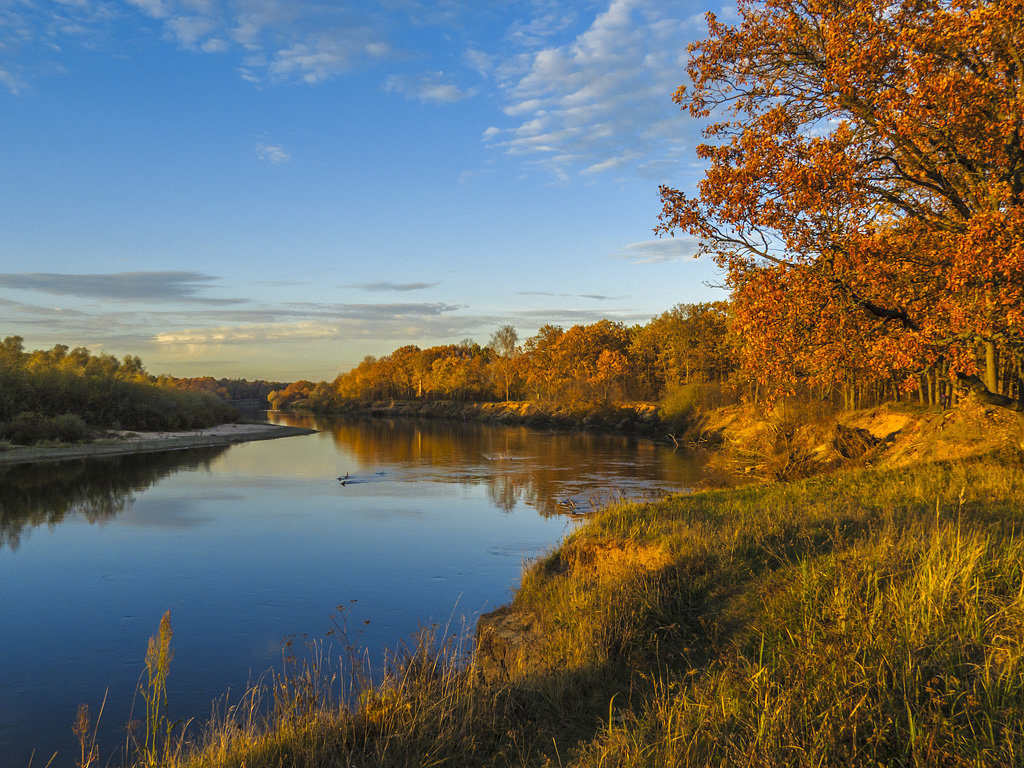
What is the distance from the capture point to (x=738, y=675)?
192 inches

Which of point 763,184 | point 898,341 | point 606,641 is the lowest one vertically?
point 606,641

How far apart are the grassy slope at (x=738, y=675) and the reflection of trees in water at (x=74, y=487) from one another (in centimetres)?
1488

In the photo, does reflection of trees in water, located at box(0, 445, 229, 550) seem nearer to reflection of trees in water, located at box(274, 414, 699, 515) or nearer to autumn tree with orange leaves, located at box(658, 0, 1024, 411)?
reflection of trees in water, located at box(274, 414, 699, 515)

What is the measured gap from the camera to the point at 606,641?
250 inches

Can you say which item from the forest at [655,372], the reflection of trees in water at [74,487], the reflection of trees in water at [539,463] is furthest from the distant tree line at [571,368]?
the reflection of trees in water at [74,487]

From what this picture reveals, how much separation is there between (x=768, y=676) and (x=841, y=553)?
293cm

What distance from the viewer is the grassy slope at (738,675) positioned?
3.74m

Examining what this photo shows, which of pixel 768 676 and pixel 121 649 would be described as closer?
pixel 768 676

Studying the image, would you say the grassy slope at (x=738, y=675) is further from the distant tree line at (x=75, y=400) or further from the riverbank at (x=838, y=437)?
the distant tree line at (x=75, y=400)

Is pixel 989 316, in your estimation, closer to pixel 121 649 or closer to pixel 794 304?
pixel 794 304

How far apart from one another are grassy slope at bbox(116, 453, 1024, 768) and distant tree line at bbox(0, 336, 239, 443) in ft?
130

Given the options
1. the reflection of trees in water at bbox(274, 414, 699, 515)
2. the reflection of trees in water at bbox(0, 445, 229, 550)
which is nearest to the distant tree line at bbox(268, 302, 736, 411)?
the reflection of trees in water at bbox(274, 414, 699, 515)

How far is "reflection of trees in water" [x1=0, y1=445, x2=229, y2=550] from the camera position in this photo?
18.5 meters

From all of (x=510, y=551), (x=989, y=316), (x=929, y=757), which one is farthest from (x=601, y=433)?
(x=929, y=757)
